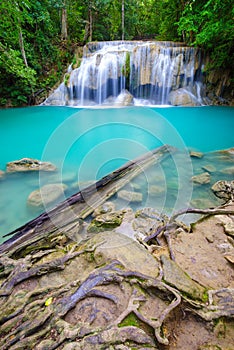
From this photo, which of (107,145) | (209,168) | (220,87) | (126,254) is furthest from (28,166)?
(220,87)

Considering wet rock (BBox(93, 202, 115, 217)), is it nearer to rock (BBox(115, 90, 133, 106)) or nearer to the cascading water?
rock (BBox(115, 90, 133, 106))

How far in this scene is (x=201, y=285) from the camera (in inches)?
64.4

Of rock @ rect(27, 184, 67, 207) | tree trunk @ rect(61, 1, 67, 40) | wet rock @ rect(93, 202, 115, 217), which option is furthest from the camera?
tree trunk @ rect(61, 1, 67, 40)

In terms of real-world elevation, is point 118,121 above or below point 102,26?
below

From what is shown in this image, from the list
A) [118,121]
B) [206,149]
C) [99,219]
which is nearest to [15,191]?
[99,219]

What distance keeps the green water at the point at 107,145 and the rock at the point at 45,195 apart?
15cm

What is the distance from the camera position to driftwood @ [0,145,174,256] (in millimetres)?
2367

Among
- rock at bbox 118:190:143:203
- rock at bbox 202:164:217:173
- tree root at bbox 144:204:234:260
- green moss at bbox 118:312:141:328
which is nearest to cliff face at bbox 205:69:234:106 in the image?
rock at bbox 202:164:217:173

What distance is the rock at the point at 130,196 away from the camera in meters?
3.77

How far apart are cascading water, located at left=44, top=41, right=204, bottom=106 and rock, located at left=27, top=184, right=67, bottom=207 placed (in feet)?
35.8

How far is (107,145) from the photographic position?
711cm

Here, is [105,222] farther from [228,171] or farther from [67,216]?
[228,171]

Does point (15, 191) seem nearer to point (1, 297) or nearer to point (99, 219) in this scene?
point (99, 219)

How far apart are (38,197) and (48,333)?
2.92 meters
